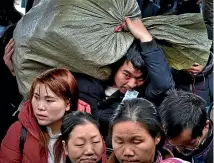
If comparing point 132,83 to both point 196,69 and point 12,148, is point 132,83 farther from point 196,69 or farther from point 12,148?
point 12,148

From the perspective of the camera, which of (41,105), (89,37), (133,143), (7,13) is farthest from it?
(7,13)

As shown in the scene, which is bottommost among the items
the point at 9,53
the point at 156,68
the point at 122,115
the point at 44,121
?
the point at 44,121

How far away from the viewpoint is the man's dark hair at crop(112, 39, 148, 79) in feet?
10.8

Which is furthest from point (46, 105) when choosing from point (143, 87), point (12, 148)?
point (143, 87)

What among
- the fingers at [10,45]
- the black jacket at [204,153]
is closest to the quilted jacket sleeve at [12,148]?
the fingers at [10,45]

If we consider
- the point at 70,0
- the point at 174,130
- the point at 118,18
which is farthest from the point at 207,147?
the point at 70,0

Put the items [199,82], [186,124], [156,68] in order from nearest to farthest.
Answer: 1. [186,124]
2. [156,68]
3. [199,82]

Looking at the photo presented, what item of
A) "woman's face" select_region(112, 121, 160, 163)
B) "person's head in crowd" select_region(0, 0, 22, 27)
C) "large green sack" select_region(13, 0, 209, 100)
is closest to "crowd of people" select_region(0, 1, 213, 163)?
"woman's face" select_region(112, 121, 160, 163)

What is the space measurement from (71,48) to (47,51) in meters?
0.18

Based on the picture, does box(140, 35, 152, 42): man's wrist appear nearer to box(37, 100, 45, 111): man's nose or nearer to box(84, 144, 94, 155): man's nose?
box(37, 100, 45, 111): man's nose

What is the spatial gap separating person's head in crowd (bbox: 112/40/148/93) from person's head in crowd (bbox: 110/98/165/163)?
0.80 m

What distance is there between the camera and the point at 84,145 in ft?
Result: 8.79

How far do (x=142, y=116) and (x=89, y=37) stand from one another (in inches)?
40.5

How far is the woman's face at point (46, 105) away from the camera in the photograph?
3.05 metres
